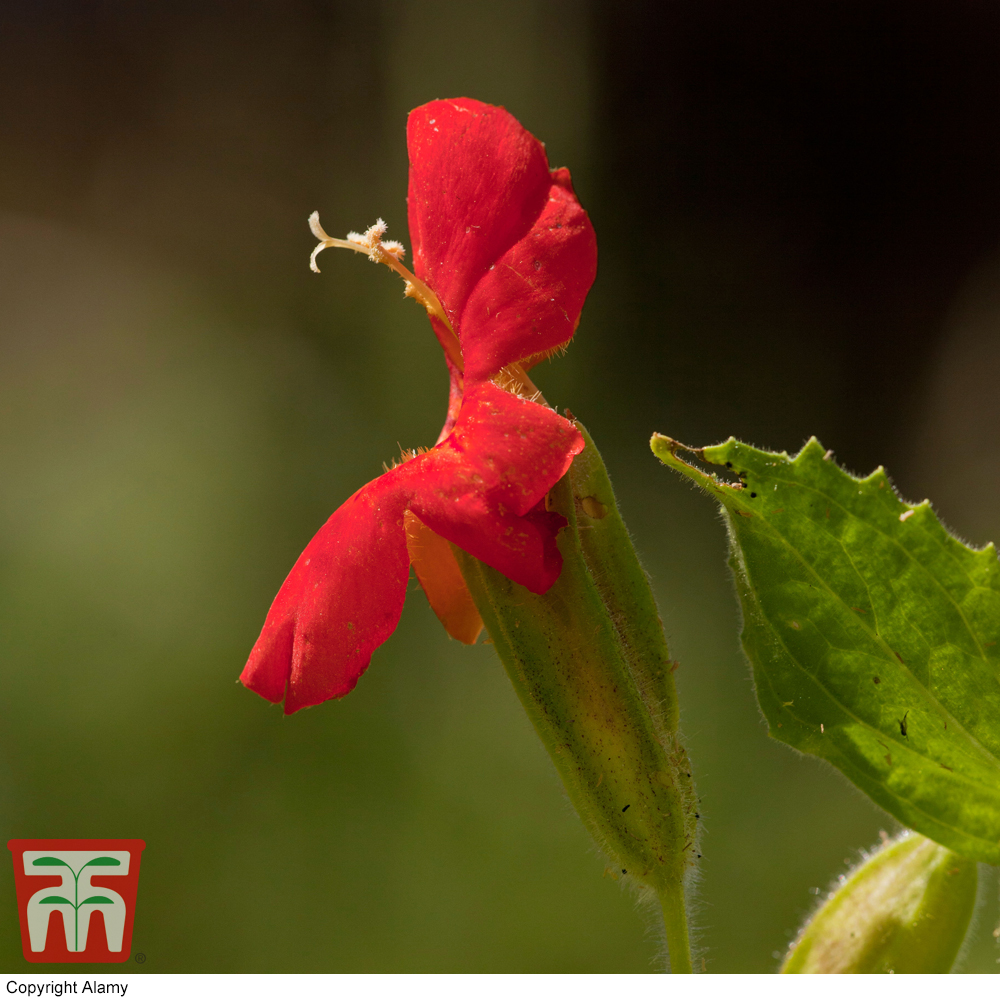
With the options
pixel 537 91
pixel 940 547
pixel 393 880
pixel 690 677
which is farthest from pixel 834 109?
pixel 940 547

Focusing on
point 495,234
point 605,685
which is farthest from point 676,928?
point 495,234

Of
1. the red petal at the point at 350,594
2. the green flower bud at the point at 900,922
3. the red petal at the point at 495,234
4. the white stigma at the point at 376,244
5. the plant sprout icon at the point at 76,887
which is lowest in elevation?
the green flower bud at the point at 900,922

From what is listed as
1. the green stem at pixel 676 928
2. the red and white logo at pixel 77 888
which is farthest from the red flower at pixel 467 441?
the red and white logo at pixel 77 888

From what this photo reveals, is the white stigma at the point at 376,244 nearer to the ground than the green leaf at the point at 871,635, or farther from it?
farther from it

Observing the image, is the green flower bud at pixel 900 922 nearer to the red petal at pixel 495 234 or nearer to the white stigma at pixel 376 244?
the red petal at pixel 495 234

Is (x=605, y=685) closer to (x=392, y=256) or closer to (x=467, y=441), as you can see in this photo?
(x=467, y=441)

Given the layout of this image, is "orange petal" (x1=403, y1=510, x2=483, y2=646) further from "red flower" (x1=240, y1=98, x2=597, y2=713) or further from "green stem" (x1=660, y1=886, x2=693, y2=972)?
"green stem" (x1=660, y1=886, x2=693, y2=972)

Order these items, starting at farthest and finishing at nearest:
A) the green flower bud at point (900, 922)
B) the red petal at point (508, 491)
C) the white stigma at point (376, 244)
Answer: the white stigma at point (376, 244) < the green flower bud at point (900, 922) < the red petal at point (508, 491)

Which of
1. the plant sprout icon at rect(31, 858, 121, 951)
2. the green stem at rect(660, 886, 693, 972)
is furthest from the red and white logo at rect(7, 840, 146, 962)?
the green stem at rect(660, 886, 693, 972)
